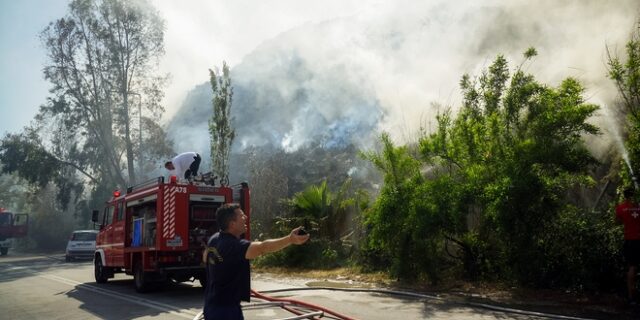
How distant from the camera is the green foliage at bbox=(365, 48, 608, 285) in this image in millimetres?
8891

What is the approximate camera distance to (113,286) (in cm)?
1297

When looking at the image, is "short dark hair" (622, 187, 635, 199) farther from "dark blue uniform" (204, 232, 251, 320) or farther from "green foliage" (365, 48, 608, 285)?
"dark blue uniform" (204, 232, 251, 320)

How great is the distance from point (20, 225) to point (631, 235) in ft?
149

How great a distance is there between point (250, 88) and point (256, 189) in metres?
41.1

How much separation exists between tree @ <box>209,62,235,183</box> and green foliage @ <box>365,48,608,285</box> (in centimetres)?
1109

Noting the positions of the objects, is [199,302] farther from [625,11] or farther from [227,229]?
[625,11]

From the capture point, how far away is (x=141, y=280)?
10.9 metres

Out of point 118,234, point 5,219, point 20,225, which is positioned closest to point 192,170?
point 118,234

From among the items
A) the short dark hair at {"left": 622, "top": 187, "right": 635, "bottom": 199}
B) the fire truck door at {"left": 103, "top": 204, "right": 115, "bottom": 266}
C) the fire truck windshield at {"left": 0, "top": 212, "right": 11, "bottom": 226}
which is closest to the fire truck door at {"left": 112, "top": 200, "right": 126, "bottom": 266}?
the fire truck door at {"left": 103, "top": 204, "right": 115, "bottom": 266}

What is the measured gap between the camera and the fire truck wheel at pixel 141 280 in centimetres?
1079

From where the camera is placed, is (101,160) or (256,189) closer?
(256,189)

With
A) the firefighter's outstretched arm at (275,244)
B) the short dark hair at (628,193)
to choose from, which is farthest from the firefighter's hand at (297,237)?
the short dark hair at (628,193)

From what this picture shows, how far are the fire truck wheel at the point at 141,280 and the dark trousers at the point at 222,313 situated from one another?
7889mm

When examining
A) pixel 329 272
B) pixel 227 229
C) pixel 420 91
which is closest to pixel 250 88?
pixel 420 91
